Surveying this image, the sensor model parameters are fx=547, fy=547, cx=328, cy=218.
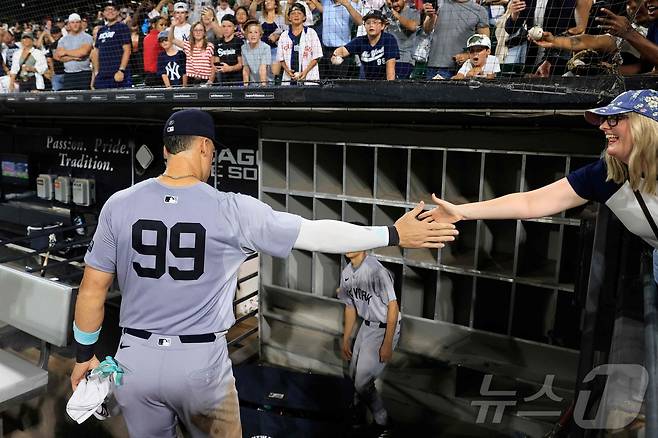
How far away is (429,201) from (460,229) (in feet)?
1.80

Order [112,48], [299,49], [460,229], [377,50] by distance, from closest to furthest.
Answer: [377,50] → [460,229] → [299,49] → [112,48]

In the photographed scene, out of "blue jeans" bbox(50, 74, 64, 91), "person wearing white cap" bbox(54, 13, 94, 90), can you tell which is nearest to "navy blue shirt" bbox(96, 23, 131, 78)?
"person wearing white cap" bbox(54, 13, 94, 90)

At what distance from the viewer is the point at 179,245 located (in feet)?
7.34

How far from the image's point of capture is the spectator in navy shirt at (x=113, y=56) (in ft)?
A: 24.4

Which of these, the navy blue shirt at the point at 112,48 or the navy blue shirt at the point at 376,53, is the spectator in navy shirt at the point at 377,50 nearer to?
the navy blue shirt at the point at 376,53

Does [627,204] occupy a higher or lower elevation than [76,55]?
lower

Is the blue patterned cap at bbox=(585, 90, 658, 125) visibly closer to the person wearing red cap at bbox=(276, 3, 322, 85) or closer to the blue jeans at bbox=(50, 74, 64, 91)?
the person wearing red cap at bbox=(276, 3, 322, 85)

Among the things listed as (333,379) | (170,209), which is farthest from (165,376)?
(333,379)

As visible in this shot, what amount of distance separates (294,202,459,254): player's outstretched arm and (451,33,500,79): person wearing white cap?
2.43m

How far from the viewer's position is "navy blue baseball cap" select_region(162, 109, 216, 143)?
2299mm

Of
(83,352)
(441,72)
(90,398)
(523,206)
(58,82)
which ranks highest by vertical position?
(441,72)

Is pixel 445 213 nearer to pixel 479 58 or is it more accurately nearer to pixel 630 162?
pixel 630 162

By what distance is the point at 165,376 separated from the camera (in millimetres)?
2271

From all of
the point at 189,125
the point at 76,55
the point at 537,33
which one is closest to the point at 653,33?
the point at 537,33
